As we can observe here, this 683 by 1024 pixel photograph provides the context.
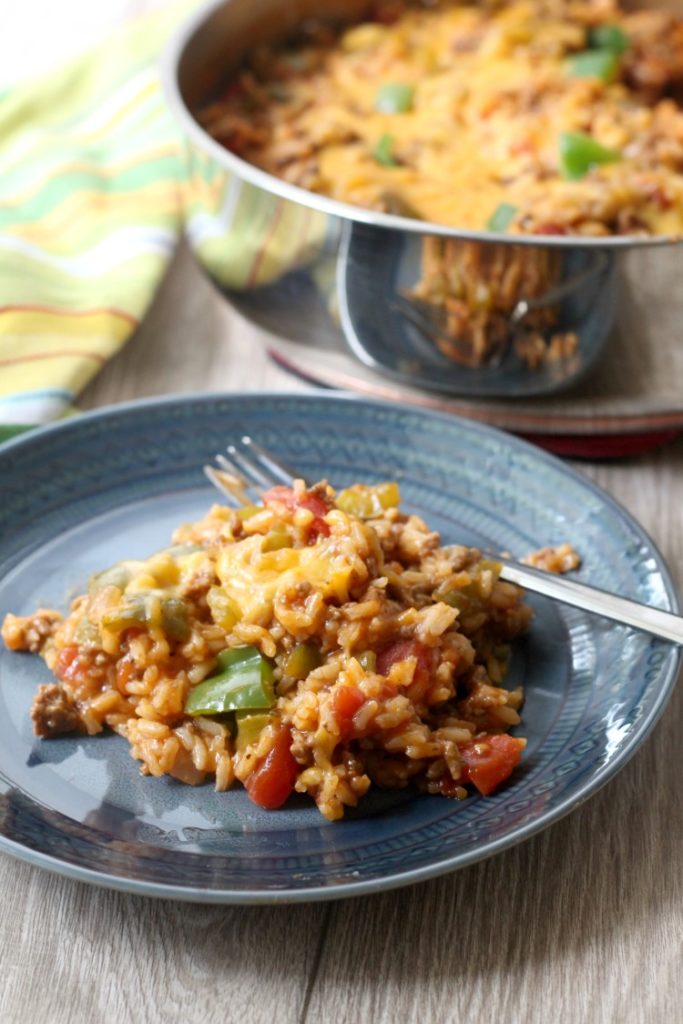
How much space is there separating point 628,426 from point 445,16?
1.94 meters

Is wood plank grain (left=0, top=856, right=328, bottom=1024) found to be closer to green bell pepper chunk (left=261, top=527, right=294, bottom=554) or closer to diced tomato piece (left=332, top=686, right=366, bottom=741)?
diced tomato piece (left=332, top=686, right=366, bottom=741)

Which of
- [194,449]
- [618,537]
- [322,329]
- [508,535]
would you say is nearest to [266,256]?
[322,329]

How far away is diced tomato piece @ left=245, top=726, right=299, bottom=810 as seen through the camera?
84.2 inches

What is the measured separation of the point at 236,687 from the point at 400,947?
0.48 m

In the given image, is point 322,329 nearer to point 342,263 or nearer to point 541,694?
point 342,263

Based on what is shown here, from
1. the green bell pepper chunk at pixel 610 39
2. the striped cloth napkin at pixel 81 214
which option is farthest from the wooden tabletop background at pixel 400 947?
the green bell pepper chunk at pixel 610 39

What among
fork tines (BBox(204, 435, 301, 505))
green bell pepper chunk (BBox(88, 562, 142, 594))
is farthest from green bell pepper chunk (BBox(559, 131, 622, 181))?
green bell pepper chunk (BBox(88, 562, 142, 594))

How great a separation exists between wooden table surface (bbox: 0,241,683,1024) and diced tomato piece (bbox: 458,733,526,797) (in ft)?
0.47

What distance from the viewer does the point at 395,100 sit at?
3.89m

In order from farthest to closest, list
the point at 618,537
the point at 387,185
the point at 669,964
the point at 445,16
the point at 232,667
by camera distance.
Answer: the point at 445,16 → the point at 387,185 → the point at 618,537 → the point at 232,667 → the point at 669,964

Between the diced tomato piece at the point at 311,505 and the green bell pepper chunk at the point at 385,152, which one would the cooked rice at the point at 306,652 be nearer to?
the diced tomato piece at the point at 311,505

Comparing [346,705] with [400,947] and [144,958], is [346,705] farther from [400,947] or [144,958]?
[144,958]

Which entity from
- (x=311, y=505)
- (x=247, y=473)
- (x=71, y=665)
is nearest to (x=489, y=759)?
(x=311, y=505)

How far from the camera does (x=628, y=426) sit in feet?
10.5
